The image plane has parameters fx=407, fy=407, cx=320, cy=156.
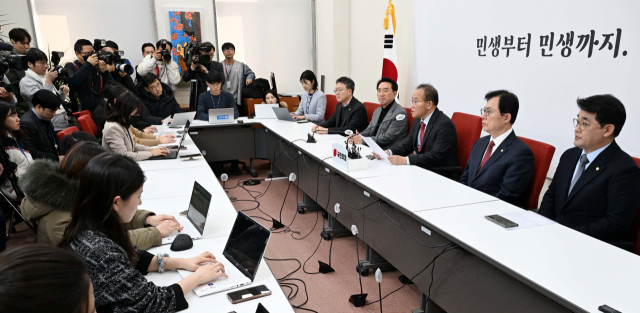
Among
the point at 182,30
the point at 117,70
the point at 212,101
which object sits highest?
the point at 182,30

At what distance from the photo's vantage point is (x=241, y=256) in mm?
1545

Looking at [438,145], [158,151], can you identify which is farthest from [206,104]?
[438,145]

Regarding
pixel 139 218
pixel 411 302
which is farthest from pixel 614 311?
pixel 139 218

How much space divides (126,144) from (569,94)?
10.8ft

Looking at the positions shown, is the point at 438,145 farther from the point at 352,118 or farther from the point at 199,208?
the point at 199,208

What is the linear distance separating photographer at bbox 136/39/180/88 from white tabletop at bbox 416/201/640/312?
4676mm

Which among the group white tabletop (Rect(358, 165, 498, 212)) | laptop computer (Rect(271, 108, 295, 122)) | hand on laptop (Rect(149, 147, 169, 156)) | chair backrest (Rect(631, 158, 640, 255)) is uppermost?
laptop computer (Rect(271, 108, 295, 122))

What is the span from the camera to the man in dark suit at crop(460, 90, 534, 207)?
7.50 feet

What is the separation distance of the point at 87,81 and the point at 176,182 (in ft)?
8.18

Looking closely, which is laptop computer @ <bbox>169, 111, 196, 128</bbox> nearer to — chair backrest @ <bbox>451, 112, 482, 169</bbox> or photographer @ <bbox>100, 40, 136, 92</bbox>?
photographer @ <bbox>100, 40, 136, 92</bbox>

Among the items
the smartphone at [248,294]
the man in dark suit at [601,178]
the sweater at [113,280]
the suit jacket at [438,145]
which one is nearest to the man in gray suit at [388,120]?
the suit jacket at [438,145]

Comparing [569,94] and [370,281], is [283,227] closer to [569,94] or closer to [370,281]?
[370,281]

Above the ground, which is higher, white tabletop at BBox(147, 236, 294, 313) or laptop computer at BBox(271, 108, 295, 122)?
laptop computer at BBox(271, 108, 295, 122)

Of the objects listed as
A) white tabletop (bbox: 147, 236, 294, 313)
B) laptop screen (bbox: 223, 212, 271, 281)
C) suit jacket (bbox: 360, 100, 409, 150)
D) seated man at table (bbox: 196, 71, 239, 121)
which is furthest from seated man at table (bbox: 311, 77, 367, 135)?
white tabletop (bbox: 147, 236, 294, 313)
